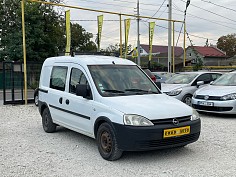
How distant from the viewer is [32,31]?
27.8 meters

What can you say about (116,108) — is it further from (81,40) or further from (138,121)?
(81,40)

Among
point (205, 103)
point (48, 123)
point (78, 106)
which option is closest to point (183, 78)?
point (205, 103)

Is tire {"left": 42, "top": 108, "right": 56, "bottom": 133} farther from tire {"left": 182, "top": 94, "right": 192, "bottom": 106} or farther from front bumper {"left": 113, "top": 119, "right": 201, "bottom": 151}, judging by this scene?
tire {"left": 182, "top": 94, "right": 192, "bottom": 106}

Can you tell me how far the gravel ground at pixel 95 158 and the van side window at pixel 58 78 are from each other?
1.21 metres

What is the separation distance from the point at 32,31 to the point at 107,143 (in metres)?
24.7

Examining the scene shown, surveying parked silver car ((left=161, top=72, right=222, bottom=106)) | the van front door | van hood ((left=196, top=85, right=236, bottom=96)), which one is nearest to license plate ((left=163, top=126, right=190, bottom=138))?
the van front door

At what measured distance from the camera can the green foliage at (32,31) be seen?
27469 millimetres

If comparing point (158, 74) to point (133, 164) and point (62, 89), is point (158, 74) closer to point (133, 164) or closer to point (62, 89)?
point (62, 89)

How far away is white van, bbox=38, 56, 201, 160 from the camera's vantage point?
490cm

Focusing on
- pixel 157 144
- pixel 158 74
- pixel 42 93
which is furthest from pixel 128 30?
pixel 157 144

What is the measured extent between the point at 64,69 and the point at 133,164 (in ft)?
9.34

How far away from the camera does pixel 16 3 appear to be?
31.1 m

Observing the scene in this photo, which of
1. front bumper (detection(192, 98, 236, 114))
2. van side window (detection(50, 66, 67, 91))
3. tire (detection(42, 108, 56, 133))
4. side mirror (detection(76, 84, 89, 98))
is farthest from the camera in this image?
front bumper (detection(192, 98, 236, 114))

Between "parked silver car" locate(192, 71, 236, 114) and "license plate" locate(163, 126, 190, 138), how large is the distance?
440cm
